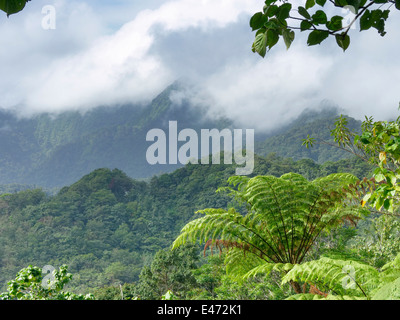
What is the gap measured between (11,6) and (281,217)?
2.85 metres

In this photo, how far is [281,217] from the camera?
10.3ft

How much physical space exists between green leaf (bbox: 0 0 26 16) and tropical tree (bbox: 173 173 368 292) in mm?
2511

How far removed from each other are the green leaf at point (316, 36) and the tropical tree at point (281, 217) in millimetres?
2307

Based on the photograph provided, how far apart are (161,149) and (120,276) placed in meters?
46.9

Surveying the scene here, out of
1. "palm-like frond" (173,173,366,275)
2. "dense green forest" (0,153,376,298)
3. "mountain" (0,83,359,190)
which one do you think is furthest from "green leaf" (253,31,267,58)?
"mountain" (0,83,359,190)

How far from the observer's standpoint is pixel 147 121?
8600 centimetres

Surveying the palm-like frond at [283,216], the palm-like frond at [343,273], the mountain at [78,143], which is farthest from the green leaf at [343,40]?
the mountain at [78,143]

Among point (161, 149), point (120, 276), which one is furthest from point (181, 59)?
point (120, 276)

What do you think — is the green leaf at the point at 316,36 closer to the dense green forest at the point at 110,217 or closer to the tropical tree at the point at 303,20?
the tropical tree at the point at 303,20

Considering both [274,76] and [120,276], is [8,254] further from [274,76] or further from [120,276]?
[274,76]

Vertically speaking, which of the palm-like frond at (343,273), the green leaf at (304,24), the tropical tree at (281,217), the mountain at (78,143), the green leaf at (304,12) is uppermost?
the mountain at (78,143)

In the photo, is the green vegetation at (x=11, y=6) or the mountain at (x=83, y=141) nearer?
the green vegetation at (x=11, y=6)

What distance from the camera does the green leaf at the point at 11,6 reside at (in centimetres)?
57
